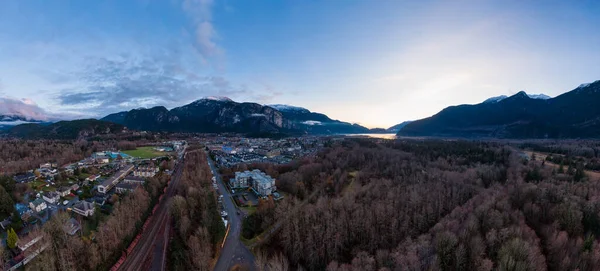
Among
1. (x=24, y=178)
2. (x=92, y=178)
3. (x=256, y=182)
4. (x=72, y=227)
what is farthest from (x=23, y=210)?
(x=256, y=182)

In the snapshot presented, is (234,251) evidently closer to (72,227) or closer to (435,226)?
(72,227)

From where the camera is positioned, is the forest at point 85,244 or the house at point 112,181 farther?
the house at point 112,181

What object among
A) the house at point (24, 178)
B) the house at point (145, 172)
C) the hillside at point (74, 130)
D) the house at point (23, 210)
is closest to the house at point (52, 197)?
the house at point (23, 210)

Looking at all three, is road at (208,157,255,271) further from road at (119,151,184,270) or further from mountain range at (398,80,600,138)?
mountain range at (398,80,600,138)

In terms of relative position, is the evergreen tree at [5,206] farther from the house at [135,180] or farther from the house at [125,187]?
the house at [135,180]

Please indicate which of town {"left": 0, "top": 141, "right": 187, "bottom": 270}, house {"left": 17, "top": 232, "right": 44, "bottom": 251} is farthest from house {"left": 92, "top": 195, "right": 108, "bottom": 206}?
house {"left": 17, "top": 232, "right": 44, "bottom": 251}

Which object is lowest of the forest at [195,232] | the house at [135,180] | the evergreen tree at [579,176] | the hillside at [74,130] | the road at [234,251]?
the road at [234,251]
